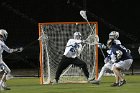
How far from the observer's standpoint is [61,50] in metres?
20.8

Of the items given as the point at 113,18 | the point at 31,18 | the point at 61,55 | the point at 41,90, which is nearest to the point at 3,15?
the point at 31,18

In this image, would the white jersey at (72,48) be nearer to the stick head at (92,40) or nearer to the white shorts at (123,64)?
the stick head at (92,40)

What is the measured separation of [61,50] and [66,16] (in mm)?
8467

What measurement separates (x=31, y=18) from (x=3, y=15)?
54.1 inches

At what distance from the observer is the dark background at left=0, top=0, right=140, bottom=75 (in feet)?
95.2

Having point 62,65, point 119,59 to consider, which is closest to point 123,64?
point 119,59

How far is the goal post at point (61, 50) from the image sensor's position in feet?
65.7

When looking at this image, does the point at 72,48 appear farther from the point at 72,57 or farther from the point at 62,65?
the point at 62,65

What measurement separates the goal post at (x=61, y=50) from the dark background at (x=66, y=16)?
8100 mm

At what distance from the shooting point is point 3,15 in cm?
2919

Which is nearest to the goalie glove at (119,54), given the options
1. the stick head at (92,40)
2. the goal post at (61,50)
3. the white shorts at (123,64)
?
the white shorts at (123,64)

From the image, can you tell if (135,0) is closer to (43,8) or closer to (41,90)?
(43,8)

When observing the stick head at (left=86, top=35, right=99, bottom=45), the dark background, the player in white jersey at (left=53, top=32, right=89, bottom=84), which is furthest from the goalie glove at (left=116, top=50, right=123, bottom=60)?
the dark background

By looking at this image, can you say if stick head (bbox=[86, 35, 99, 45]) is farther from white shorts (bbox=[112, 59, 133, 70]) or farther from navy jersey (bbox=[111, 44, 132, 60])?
white shorts (bbox=[112, 59, 133, 70])
